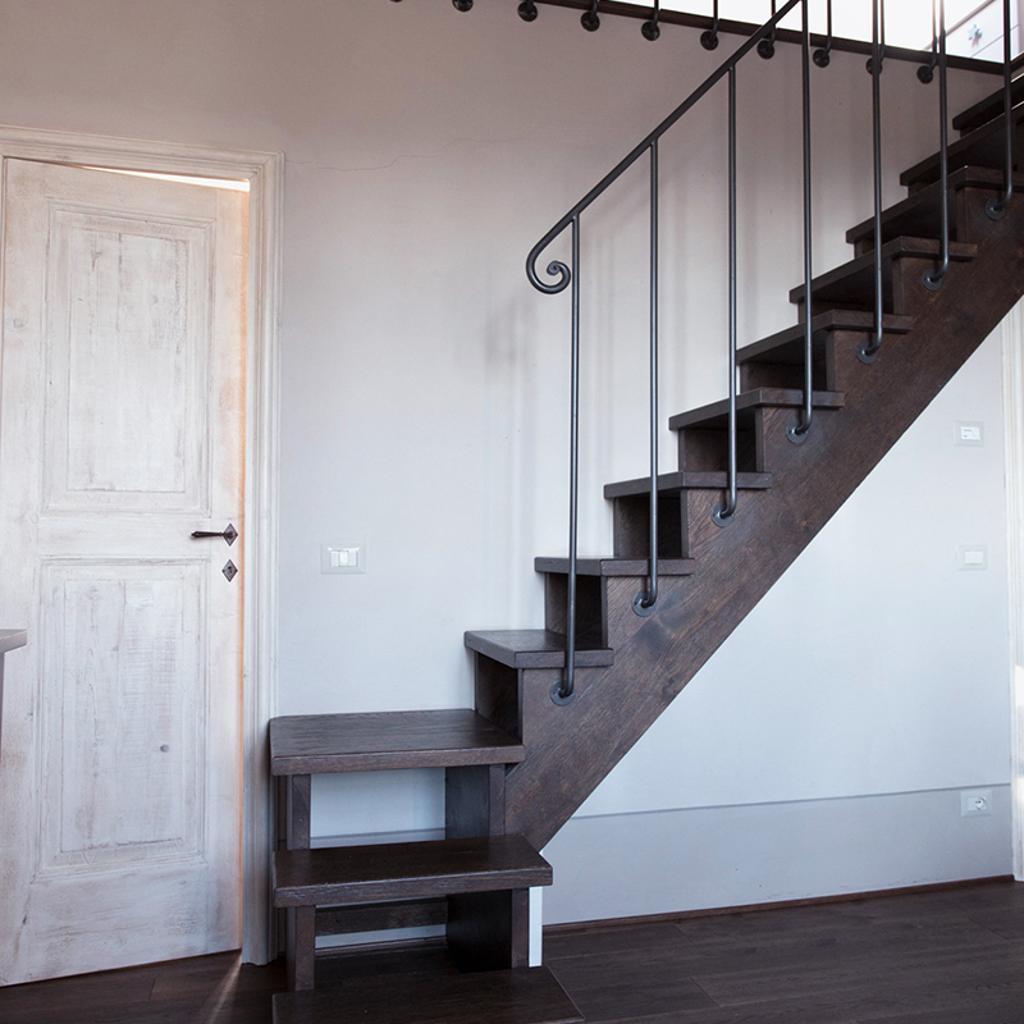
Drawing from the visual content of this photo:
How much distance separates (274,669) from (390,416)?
2.65ft

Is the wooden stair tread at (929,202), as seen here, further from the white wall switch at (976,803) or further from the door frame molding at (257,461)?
the white wall switch at (976,803)

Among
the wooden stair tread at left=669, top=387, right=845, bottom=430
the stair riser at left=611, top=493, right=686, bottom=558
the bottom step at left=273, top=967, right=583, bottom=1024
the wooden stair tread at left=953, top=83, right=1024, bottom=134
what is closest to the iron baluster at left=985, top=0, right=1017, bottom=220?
the wooden stair tread at left=953, top=83, right=1024, bottom=134

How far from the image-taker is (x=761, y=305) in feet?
10.4

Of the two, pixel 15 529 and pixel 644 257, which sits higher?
pixel 644 257

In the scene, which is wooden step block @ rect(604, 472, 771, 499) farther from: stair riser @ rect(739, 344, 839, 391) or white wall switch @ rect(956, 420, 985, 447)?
white wall switch @ rect(956, 420, 985, 447)

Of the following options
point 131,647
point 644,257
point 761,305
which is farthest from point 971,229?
point 131,647

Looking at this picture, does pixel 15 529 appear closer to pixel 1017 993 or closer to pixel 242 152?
pixel 242 152

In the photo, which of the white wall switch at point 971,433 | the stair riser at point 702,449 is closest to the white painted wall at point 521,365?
the white wall switch at point 971,433

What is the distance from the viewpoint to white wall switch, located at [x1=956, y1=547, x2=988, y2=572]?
10.8 ft

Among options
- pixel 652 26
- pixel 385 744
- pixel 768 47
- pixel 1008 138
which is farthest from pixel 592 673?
pixel 768 47

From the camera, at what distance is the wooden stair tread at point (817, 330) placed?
238cm

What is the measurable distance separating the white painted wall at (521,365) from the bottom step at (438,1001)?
0.83 meters

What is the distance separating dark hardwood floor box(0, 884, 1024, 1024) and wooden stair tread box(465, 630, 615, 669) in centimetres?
90

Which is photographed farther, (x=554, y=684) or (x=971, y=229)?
(x=971, y=229)
